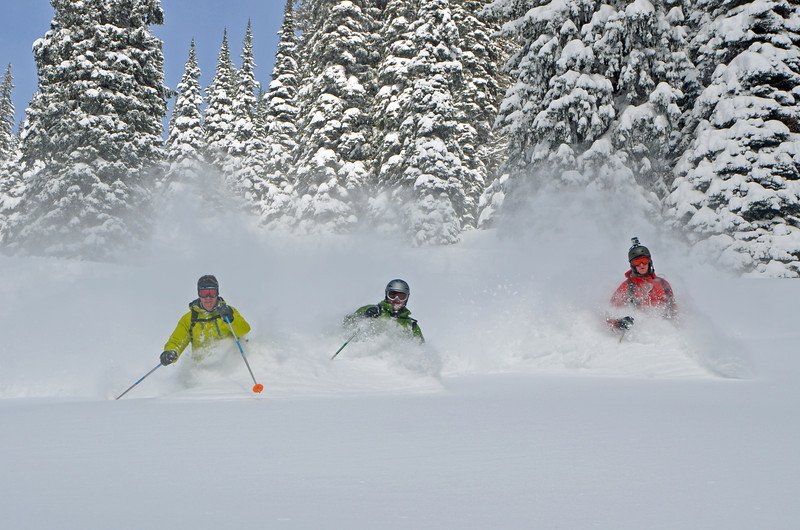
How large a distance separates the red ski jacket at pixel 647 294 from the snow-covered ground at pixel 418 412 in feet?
1.21

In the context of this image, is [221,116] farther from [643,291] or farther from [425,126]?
[643,291]

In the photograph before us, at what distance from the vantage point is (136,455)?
3639 millimetres

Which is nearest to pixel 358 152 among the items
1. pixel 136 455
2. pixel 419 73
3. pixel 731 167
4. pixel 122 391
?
pixel 419 73

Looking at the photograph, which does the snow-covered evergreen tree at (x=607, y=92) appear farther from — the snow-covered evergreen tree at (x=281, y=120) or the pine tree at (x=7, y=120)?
the pine tree at (x=7, y=120)

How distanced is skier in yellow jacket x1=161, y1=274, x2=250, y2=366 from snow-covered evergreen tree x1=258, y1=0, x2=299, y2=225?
29.2 meters

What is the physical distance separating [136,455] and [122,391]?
3.62 metres

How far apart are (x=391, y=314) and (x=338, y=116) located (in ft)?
67.2

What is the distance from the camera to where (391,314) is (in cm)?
879

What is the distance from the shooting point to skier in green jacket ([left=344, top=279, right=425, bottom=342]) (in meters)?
8.68

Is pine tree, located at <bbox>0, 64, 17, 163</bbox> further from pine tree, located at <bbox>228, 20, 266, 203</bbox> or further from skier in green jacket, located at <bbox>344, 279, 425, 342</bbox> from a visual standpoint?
skier in green jacket, located at <bbox>344, 279, 425, 342</bbox>

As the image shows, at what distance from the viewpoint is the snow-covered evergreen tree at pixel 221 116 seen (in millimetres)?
44188

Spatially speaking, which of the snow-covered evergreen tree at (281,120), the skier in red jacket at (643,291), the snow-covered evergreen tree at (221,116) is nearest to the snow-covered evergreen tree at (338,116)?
the snow-covered evergreen tree at (281,120)

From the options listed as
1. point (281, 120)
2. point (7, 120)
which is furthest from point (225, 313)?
point (7, 120)

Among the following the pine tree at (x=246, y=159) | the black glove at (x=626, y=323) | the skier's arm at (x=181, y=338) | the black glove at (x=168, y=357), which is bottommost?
the black glove at (x=168, y=357)
